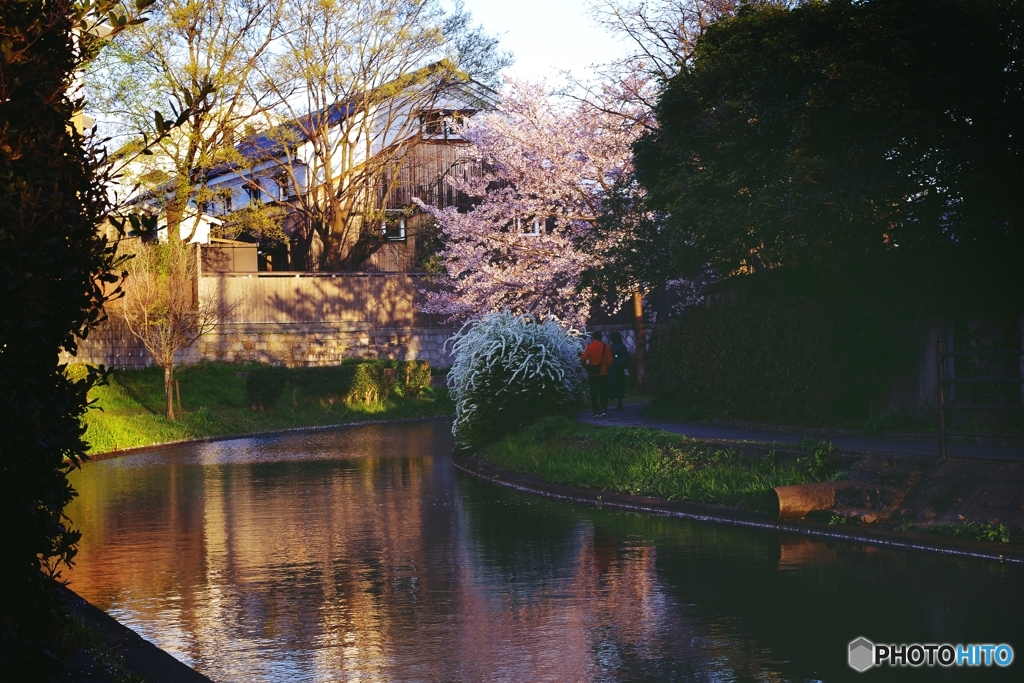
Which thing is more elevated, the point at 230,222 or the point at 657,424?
the point at 230,222

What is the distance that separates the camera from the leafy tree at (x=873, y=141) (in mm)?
17453

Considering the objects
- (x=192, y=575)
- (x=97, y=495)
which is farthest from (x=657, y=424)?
(x=192, y=575)

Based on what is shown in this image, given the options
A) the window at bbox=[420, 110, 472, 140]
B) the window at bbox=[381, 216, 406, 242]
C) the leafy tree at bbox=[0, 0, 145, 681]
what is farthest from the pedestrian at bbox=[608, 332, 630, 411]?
the leafy tree at bbox=[0, 0, 145, 681]

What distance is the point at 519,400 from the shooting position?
70.3 feet

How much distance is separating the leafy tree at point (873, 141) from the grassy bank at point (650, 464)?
438cm

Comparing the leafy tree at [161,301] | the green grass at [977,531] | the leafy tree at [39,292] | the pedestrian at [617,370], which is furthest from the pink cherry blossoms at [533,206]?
the leafy tree at [39,292]

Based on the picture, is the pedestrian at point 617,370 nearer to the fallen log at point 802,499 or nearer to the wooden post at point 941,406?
the fallen log at point 802,499

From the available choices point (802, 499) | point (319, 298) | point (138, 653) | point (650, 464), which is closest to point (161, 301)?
point (319, 298)

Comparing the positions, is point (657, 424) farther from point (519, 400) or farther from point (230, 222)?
point (230, 222)

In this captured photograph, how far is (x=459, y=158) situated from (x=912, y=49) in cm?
2957

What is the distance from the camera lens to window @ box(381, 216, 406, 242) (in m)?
45.8

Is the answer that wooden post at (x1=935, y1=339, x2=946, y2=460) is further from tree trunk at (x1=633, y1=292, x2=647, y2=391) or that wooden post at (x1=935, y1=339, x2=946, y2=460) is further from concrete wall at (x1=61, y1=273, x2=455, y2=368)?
concrete wall at (x1=61, y1=273, x2=455, y2=368)

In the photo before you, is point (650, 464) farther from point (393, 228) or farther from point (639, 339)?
point (393, 228)

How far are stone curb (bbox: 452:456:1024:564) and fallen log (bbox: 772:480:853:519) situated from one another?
0.18 meters
